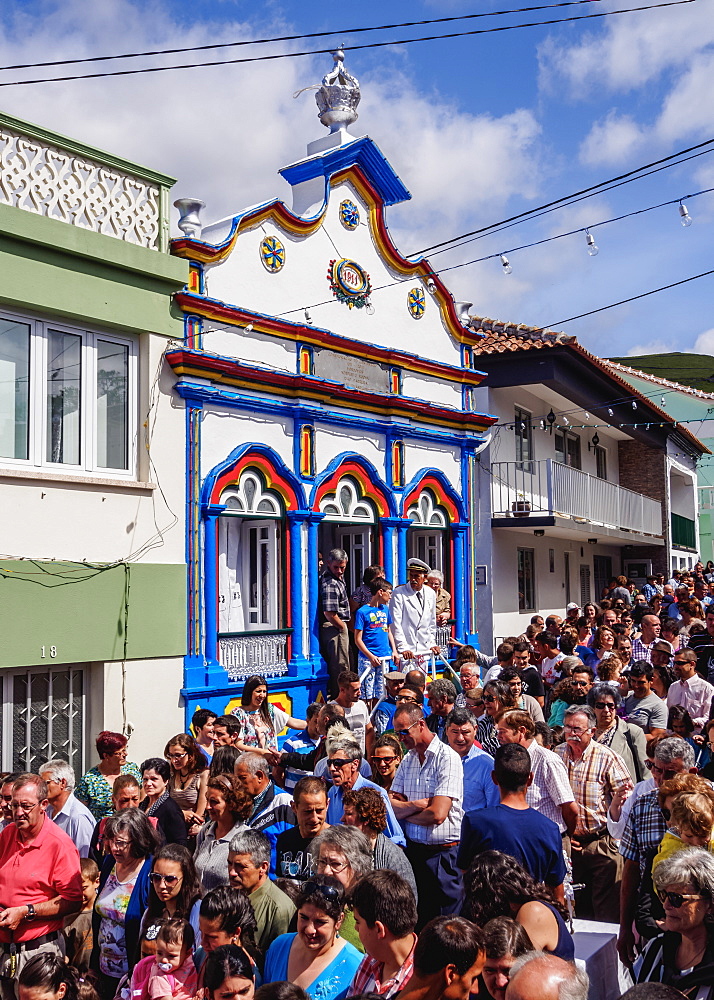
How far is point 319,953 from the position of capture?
14.5ft

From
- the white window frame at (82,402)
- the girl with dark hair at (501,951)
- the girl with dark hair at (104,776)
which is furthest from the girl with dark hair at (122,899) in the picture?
the white window frame at (82,402)

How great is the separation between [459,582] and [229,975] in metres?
11.9

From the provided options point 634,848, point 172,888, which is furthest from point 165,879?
point 634,848

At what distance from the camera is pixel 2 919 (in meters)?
5.69

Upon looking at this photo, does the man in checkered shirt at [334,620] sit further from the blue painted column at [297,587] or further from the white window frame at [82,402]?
the white window frame at [82,402]

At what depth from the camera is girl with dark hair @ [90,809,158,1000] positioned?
5.40 meters

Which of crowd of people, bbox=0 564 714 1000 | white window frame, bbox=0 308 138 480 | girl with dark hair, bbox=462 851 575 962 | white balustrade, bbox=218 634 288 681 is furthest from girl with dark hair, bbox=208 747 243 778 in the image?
white balustrade, bbox=218 634 288 681

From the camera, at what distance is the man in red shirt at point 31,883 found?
576cm

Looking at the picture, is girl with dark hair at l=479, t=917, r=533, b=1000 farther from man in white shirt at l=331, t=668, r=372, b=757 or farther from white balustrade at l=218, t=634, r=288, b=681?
white balustrade at l=218, t=634, r=288, b=681

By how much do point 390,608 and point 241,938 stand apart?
8.54 m

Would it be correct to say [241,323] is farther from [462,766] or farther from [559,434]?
[559,434]

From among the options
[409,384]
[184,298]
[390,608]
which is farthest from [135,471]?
[409,384]

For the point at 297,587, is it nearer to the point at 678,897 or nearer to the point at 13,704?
the point at 13,704

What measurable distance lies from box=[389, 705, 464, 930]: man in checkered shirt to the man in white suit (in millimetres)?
6422
